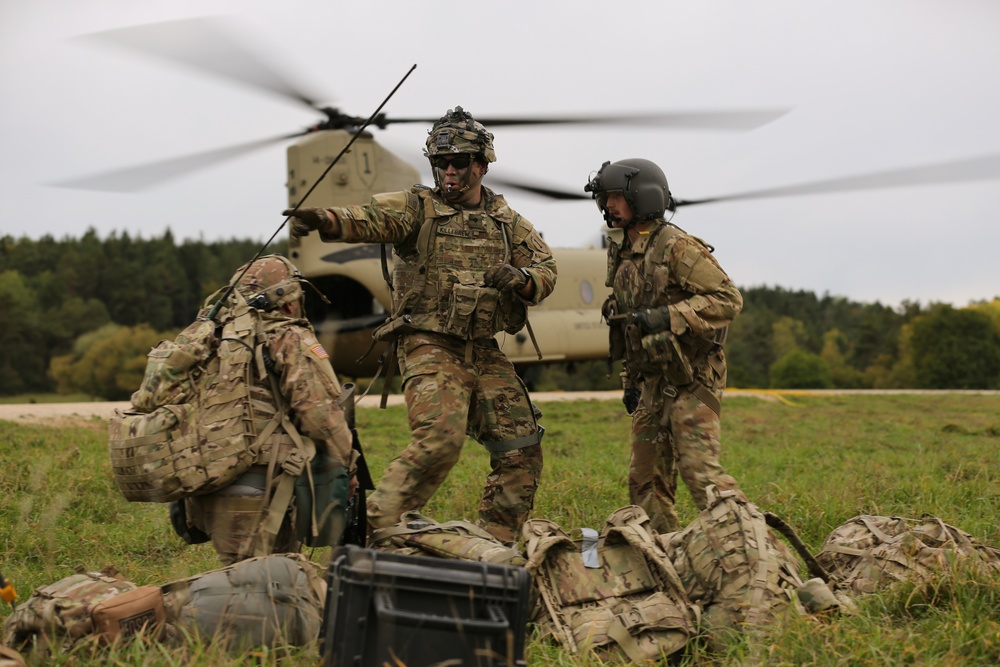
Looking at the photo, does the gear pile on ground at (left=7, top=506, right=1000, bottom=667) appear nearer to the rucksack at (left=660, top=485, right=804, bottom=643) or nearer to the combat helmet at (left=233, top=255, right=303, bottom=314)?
the rucksack at (left=660, top=485, right=804, bottom=643)

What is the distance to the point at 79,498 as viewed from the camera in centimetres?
603

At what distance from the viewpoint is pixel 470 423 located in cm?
516

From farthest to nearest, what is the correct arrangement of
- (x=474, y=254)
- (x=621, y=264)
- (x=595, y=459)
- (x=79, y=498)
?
1. (x=595, y=459)
2. (x=79, y=498)
3. (x=621, y=264)
4. (x=474, y=254)

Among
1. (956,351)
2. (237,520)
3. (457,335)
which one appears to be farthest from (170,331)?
(237,520)

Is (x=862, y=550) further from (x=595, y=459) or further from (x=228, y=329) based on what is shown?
(x=595, y=459)

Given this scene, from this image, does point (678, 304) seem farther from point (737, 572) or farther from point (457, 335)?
point (737, 572)

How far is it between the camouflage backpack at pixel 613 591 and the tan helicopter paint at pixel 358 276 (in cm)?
757

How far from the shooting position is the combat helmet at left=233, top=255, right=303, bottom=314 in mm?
4012

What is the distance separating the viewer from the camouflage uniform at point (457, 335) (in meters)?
4.85

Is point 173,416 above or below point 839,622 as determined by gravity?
above

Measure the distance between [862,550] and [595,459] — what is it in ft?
13.0

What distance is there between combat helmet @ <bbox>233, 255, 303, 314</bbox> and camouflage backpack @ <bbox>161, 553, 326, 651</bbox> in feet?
3.57

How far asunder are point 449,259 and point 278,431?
1.57m

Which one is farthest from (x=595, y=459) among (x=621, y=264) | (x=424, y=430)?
(x=424, y=430)
